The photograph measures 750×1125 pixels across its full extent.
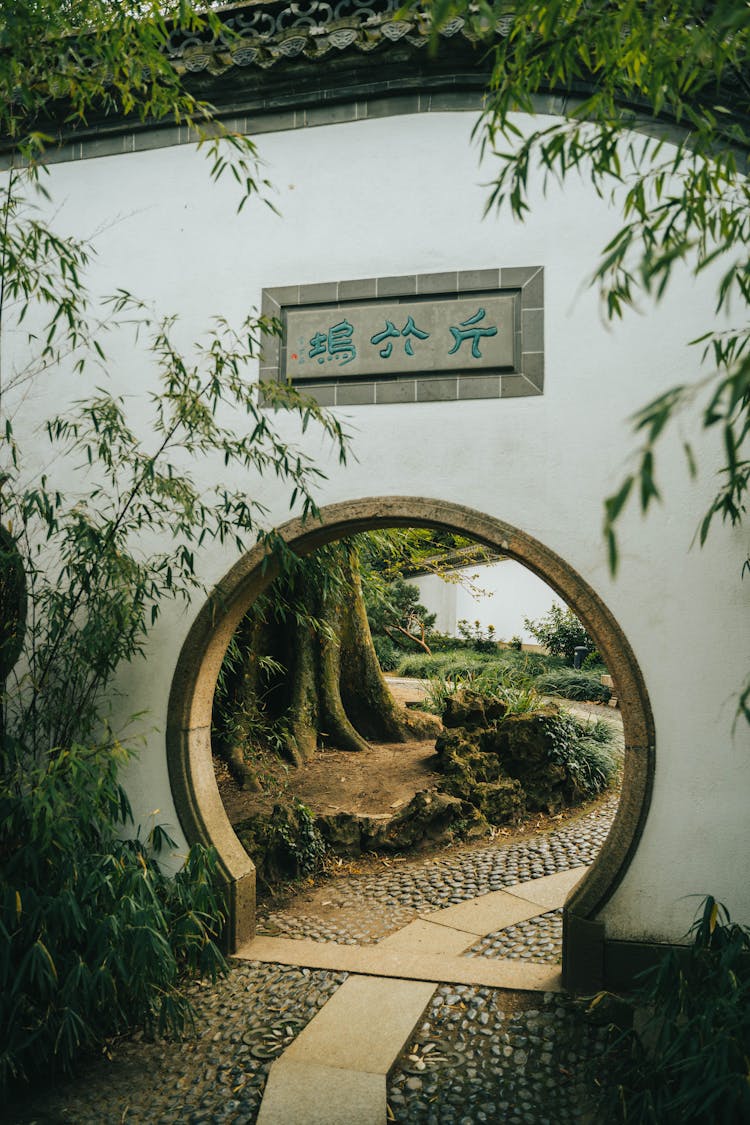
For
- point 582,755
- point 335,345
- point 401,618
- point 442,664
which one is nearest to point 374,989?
point 335,345

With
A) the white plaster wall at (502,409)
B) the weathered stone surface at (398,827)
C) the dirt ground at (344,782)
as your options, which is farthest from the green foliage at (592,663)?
the white plaster wall at (502,409)

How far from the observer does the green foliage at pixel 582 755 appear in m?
6.58

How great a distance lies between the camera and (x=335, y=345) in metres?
3.75

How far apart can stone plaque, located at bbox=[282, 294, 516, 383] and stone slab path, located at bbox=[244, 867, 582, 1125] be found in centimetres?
263

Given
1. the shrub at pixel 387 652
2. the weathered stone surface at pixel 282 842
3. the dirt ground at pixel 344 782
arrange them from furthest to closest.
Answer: the shrub at pixel 387 652, the dirt ground at pixel 344 782, the weathered stone surface at pixel 282 842

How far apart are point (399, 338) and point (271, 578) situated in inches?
49.7

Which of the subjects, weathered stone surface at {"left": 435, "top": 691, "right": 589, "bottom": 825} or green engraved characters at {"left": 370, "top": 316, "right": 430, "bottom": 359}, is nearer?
green engraved characters at {"left": 370, "top": 316, "right": 430, "bottom": 359}

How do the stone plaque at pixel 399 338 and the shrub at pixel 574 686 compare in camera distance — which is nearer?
the stone plaque at pixel 399 338

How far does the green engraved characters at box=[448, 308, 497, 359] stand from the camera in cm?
359

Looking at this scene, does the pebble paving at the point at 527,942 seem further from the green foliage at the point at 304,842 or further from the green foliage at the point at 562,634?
the green foliage at the point at 562,634

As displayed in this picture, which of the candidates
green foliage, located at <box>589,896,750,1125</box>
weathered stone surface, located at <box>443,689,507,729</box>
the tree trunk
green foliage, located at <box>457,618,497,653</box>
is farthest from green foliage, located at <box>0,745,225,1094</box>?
green foliage, located at <box>457,618,497,653</box>

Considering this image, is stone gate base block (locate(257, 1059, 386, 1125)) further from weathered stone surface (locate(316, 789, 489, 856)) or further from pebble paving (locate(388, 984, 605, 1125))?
weathered stone surface (locate(316, 789, 489, 856))

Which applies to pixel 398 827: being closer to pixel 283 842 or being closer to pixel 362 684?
pixel 283 842

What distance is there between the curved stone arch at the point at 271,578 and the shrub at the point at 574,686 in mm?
7172
